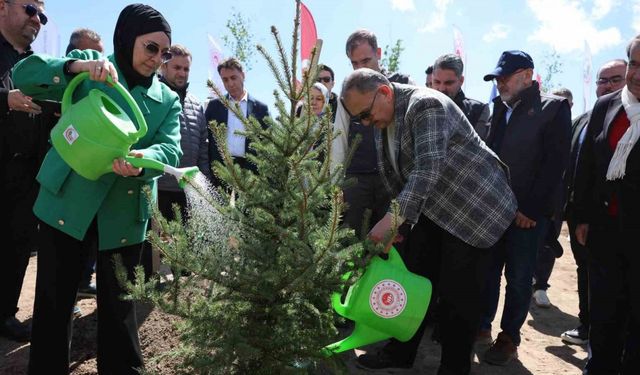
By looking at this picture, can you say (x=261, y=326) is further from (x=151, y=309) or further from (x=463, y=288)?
(x=151, y=309)

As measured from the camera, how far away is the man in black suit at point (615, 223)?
2857mm

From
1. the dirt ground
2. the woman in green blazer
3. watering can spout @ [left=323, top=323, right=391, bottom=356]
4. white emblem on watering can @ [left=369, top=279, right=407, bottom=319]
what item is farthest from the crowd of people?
watering can spout @ [left=323, top=323, right=391, bottom=356]

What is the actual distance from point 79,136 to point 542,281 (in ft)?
15.7

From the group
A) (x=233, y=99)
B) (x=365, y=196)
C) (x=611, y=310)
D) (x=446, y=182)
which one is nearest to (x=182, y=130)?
(x=233, y=99)

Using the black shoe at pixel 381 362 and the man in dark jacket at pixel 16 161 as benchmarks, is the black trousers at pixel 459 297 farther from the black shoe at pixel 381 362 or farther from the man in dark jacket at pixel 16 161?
the man in dark jacket at pixel 16 161

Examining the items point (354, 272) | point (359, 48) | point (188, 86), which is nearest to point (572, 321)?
point (359, 48)

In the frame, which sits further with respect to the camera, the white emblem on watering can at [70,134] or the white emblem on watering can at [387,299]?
the white emblem on watering can at [387,299]

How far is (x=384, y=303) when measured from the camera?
2207 mm

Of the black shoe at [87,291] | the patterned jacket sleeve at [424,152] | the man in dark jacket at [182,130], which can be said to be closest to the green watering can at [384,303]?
the patterned jacket sleeve at [424,152]

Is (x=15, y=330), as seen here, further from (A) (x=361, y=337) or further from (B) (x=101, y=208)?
(A) (x=361, y=337)

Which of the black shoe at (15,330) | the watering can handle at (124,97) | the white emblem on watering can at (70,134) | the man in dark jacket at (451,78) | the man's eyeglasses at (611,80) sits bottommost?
the black shoe at (15,330)

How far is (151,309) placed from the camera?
3.64 m

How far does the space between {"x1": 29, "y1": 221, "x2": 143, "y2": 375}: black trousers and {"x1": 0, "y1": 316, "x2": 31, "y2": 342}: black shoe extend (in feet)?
3.68

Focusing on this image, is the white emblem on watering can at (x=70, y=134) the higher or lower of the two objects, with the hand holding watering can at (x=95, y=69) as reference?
lower
